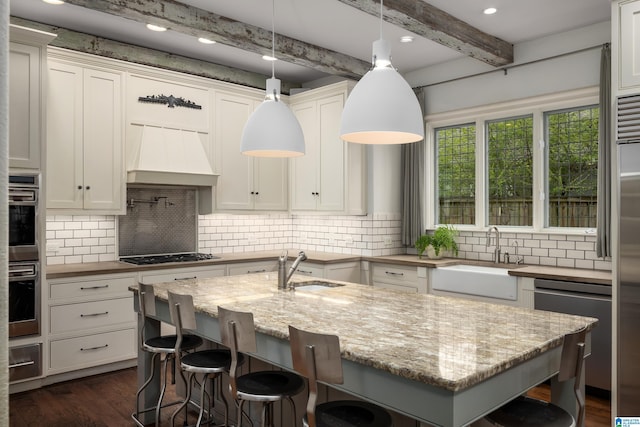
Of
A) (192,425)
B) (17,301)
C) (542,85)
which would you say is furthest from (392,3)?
(17,301)

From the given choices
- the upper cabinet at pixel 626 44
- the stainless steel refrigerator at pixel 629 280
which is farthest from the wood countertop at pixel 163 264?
the upper cabinet at pixel 626 44

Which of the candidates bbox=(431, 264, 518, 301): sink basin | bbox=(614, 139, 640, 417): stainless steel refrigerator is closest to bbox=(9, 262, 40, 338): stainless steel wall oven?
bbox=(431, 264, 518, 301): sink basin

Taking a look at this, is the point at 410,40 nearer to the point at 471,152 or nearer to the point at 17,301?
the point at 471,152

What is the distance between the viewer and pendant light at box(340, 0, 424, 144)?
2.46 metres

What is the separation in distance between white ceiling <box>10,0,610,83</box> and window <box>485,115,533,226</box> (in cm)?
89

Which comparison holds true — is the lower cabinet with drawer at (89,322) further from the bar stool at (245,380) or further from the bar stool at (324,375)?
the bar stool at (324,375)

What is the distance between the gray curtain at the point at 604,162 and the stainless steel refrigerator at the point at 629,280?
0.86 meters

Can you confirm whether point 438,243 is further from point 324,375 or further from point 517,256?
point 324,375

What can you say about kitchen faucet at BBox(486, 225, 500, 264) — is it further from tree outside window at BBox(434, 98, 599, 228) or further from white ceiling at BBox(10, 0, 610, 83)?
white ceiling at BBox(10, 0, 610, 83)

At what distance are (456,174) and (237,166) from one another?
2.58m

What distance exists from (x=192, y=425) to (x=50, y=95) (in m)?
3.16

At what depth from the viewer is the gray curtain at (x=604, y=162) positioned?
4.24 metres

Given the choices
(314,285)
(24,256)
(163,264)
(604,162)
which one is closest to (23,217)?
(24,256)

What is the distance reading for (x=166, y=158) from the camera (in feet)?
17.1
